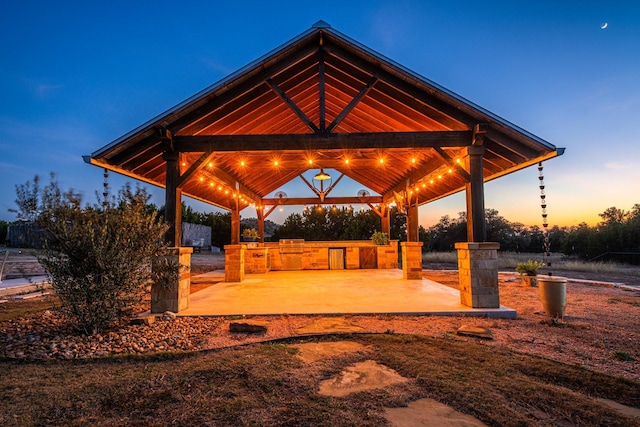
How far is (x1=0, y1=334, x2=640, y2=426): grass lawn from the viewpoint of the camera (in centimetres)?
204

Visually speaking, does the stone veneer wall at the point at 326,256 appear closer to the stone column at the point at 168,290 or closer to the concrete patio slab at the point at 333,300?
the concrete patio slab at the point at 333,300

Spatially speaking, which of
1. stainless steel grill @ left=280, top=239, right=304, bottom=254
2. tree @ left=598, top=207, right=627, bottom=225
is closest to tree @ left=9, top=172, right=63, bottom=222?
stainless steel grill @ left=280, top=239, right=304, bottom=254

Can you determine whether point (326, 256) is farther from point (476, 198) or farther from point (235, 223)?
point (476, 198)

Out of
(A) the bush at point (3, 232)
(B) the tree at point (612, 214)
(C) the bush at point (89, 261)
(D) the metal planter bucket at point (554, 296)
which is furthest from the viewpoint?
(B) the tree at point (612, 214)

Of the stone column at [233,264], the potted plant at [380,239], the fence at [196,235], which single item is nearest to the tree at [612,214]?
the potted plant at [380,239]

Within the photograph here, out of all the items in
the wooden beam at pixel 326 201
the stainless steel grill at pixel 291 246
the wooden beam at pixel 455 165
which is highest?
the wooden beam at pixel 326 201

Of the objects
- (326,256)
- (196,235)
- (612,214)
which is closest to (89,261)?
(326,256)

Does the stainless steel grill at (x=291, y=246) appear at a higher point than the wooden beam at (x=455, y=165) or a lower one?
lower

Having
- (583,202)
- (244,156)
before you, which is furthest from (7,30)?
(583,202)

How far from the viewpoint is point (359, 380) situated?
263 centimetres

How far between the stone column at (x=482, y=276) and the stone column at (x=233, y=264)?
649cm

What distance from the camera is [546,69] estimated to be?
1116 centimetres

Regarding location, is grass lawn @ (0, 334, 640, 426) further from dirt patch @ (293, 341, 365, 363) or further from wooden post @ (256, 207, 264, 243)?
wooden post @ (256, 207, 264, 243)

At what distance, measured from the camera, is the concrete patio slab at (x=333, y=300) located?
5.20m
